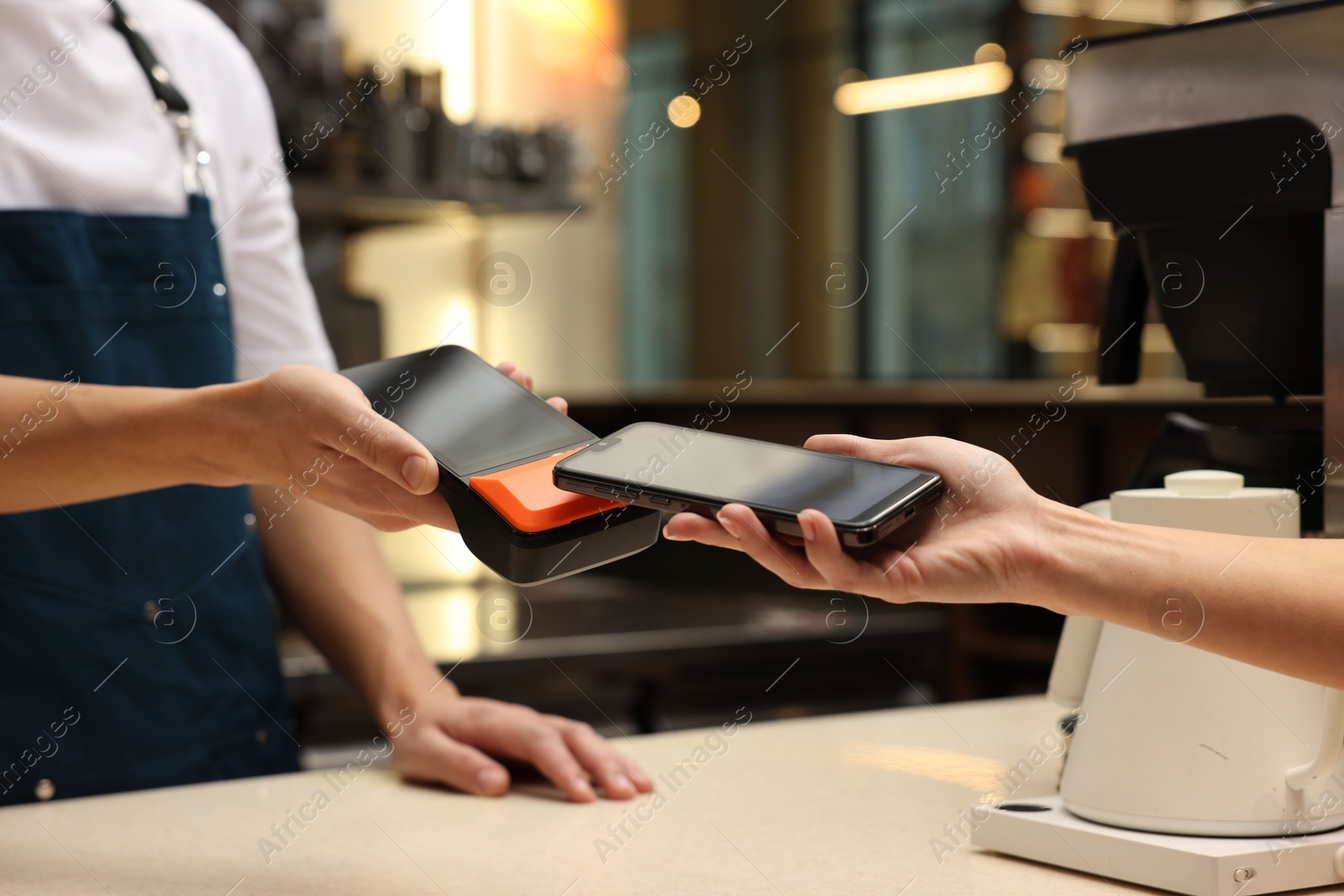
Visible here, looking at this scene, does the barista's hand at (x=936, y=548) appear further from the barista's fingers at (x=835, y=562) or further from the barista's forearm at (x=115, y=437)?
the barista's forearm at (x=115, y=437)

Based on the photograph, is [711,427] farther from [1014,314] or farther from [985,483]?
[985,483]

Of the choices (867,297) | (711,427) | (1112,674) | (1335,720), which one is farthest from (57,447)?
(867,297)

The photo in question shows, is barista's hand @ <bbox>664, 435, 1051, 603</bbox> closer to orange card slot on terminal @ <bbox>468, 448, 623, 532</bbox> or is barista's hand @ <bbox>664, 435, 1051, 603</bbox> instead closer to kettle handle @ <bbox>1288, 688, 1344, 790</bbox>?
orange card slot on terminal @ <bbox>468, 448, 623, 532</bbox>

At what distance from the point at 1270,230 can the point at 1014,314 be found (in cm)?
496

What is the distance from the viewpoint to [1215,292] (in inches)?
44.5

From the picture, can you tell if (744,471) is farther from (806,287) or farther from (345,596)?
(806,287)

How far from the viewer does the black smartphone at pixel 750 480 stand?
2.61 feet

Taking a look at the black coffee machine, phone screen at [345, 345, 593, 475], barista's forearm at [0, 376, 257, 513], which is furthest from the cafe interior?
barista's forearm at [0, 376, 257, 513]

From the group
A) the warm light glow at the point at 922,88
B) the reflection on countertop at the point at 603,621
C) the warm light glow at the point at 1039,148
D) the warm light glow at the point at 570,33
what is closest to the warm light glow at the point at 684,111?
the warm light glow at the point at 922,88

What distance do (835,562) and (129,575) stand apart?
2.75 feet

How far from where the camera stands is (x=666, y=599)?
3.02m

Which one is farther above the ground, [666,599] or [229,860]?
[229,860]

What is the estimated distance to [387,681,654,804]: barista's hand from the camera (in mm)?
1117

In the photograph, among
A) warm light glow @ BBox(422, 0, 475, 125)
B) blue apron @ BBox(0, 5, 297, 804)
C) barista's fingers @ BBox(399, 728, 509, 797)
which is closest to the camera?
barista's fingers @ BBox(399, 728, 509, 797)
